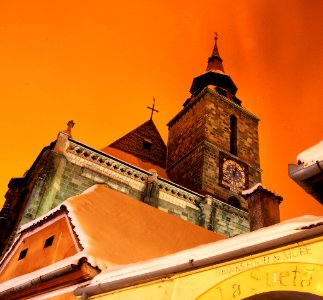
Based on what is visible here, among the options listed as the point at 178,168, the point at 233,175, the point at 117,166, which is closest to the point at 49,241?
the point at 117,166

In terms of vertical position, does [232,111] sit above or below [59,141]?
above

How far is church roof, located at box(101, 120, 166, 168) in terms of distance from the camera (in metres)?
22.4

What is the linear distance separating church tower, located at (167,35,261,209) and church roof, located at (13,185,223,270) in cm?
1068

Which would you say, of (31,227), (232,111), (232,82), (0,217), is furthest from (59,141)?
(232,82)

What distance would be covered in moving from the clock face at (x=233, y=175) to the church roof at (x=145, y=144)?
460 centimetres

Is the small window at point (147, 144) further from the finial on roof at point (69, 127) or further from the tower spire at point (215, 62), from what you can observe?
the tower spire at point (215, 62)

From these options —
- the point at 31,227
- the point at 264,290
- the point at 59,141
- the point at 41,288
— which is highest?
the point at 59,141

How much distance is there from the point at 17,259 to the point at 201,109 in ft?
54.5

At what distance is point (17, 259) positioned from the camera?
969 centimetres

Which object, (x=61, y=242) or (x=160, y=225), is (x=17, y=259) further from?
(x=160, y=225)

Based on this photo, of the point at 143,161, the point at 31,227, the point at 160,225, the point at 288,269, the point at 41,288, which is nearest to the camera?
the point at 288,269

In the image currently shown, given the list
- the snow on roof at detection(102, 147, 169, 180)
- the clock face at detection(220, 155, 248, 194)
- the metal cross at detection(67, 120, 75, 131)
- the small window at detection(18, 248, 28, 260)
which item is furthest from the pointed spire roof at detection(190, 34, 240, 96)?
the small window at detection(18, 248, 28, 260)

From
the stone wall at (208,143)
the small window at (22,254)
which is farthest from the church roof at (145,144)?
the small window at (22,254)

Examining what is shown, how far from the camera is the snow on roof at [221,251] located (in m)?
4.04
